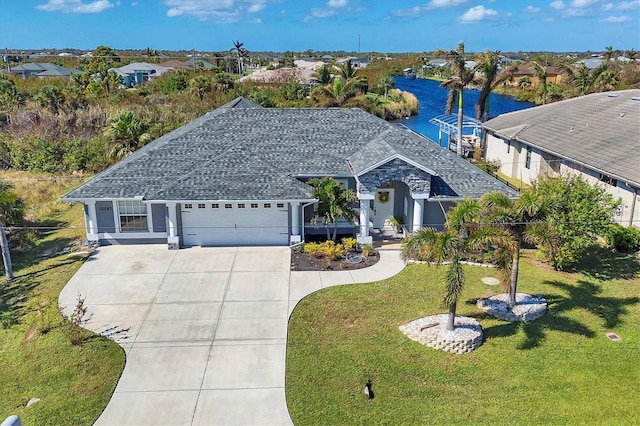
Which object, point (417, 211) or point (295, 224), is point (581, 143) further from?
point (295, 224)

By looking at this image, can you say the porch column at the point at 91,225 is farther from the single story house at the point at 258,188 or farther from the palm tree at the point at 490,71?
the palm tree at the point at 490,71

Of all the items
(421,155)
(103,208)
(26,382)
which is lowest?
(26,382)

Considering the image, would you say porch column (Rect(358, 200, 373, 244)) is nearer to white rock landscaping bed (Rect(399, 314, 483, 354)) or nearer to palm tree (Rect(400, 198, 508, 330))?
white rock landscaping bed (Rect(399, 314, 483, 354))

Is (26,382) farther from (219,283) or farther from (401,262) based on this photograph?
(401,262)

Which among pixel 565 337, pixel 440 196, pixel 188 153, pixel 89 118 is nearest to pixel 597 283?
pixel 565 337

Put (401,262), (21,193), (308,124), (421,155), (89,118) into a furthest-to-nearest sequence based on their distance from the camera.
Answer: (89,118) < (21,193) < (308,124) < (421,155) < (401,262)

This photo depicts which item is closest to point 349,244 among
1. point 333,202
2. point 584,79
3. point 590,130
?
point 333,202

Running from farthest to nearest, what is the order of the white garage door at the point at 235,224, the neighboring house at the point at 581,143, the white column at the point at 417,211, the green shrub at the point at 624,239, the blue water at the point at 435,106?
the blue water at the point at 435,106 → the neighboring house at the point at 581,143 → the white garage door at the point at 235,224 → the white column at the point at 417,211 → the green shrub at the point at 624,239

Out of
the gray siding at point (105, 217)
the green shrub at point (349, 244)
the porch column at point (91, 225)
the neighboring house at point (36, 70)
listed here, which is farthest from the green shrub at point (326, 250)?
the neighboring house at point (36, 70)
